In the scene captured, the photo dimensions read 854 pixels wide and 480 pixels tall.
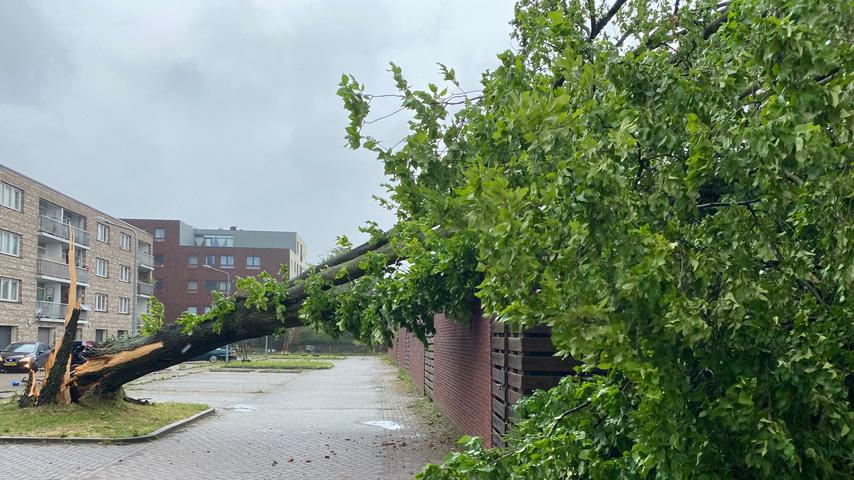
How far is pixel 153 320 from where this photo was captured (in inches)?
547

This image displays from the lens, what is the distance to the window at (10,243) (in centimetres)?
4344

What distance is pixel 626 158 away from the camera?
11.1ft

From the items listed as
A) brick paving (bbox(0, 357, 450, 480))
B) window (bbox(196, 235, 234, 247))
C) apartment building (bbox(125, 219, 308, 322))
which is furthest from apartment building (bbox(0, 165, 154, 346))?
brick paving (bbox(0, 357, 450, 480))

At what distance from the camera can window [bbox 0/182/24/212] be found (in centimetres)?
4297

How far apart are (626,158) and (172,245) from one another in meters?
87.0

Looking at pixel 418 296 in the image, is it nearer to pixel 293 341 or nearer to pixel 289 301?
pixel 289 301

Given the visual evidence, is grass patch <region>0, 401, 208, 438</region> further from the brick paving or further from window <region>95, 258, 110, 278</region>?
window <region>95, 258, 110, 278</region>

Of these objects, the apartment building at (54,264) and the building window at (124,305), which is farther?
the building window at (124,305)

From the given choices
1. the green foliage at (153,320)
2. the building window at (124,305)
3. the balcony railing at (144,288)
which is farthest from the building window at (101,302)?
the green foliage at (153,320)

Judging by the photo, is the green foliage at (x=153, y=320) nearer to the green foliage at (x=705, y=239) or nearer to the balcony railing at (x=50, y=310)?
the green foliage at (x=705, y=239)

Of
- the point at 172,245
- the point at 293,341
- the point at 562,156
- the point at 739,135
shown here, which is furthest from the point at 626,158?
the point at 172,245

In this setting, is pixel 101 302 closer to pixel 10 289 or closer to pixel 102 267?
pixel 102 267

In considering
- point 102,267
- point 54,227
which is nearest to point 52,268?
point 54,227

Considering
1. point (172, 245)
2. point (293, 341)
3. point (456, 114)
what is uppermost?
point (172, 245)
